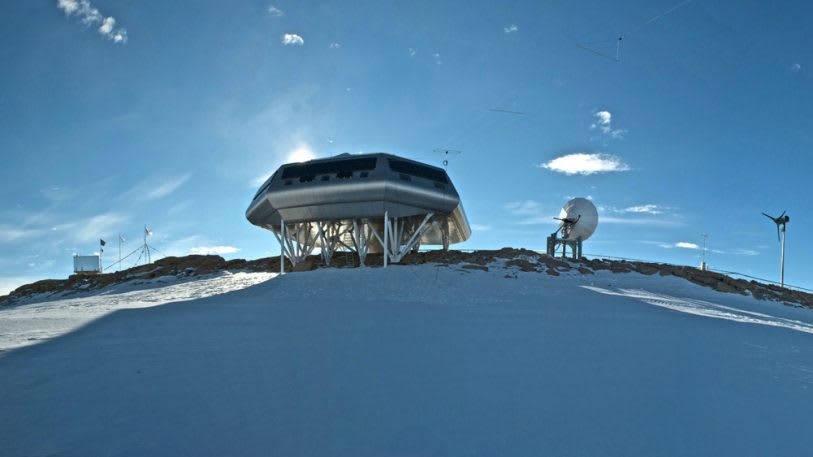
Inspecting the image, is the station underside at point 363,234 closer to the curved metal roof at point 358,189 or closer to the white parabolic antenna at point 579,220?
the curved metal roof at point 358,189

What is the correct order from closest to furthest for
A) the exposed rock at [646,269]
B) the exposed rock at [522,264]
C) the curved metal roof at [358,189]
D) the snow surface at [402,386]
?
the snow surface at [402,386] < the exposed rock at [522,264] < the exposed rock at [646,269] < the curved metal roof at [358,189]

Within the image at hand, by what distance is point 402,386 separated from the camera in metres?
7.06

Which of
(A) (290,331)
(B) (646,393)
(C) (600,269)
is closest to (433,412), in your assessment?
(B) (646,393)

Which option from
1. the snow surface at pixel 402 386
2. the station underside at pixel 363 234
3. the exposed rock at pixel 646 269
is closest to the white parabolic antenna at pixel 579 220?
the station underside at pixel 363 234

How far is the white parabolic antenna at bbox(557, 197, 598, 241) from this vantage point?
47.2 meters

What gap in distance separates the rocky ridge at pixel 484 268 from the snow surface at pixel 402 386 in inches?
598

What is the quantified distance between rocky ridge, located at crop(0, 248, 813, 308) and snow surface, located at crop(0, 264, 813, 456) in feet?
49.8

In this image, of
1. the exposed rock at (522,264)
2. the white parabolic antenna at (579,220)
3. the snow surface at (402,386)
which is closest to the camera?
the snow surface at (402,386)

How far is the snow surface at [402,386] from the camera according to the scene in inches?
211

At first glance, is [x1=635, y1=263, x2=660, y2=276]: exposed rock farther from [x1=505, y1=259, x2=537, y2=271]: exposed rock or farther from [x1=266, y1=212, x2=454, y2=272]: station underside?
[x1=266, y1=212, x2=454, y2=272]: station underside

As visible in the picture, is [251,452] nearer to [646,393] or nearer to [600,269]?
[646,393]

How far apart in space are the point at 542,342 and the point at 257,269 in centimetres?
3398

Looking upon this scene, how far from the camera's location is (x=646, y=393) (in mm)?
7168

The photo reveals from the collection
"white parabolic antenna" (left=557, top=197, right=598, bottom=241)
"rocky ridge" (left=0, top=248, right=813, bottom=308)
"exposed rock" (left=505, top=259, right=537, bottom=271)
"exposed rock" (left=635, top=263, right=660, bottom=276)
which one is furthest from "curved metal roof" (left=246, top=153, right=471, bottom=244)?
"white parabolic antenna" (left=557, top=197, right=598, bottom=241)
